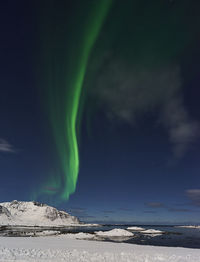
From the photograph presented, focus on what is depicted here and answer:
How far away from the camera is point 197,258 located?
1038 inches

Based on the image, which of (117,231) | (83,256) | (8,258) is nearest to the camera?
(8,258)

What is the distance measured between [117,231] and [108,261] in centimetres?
6443

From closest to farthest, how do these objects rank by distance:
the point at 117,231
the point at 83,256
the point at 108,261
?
1. the point at 108,261
2. the point at 83,256
3. the point at 117,231

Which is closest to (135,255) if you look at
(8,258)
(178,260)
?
(178,260)

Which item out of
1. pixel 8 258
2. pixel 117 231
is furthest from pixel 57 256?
pixel 117 231

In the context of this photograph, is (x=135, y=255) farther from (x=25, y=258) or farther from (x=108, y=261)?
(x=25, y=258)

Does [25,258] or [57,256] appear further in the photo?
[57,256]

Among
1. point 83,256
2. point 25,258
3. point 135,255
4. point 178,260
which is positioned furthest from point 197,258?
point 25,258

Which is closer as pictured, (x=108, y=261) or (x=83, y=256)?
(x=108, y=261)

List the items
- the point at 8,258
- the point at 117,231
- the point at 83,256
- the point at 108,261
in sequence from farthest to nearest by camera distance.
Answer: the point at 117,231 → the point at 83,256 → the point at 108,261 → the point at 8,258

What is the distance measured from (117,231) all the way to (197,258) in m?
61.4

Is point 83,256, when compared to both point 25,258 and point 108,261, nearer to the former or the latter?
point 108,261

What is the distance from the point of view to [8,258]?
72.2 feet

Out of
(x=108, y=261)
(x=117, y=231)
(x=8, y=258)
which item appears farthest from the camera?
(x=117, y=231)
